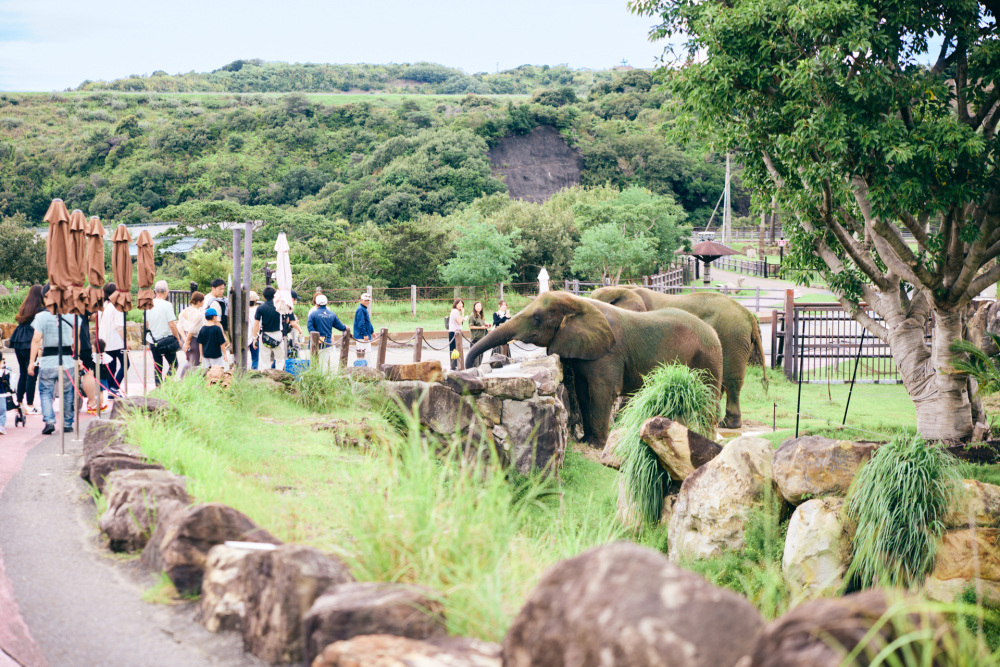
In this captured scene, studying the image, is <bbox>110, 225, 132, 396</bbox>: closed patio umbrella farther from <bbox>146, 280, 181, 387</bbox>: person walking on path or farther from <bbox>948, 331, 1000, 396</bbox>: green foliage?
<bbox>948, 331, 1000, 396</bbox>: green foliage

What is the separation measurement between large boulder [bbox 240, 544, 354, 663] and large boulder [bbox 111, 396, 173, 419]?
3.50 metres

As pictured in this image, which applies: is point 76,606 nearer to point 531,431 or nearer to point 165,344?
point 165,344

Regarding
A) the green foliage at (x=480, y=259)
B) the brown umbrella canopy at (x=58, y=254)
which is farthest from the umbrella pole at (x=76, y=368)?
the green foliage at (x=480, y=259)

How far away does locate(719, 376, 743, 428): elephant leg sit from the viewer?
11898 mm

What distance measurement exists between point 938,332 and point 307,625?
747cm

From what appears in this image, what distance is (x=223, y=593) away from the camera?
3.61 m

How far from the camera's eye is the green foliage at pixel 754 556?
6.51 metres

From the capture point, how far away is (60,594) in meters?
3.94

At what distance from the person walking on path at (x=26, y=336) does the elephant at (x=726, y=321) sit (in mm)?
7605

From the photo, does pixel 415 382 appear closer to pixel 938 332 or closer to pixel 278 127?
pixel 938 332

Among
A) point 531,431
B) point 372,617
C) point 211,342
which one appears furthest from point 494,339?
point 372,617

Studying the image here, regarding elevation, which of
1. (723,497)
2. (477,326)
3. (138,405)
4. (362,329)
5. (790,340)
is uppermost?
(362,329)

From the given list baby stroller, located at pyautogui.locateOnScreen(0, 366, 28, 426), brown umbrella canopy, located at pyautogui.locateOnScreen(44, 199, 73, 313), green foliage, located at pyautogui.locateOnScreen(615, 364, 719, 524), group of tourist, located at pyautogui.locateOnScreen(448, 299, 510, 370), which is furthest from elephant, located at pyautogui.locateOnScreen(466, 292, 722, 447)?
baby stroller, located at pyautogui.locateOnScreen(0, 366, 28, 426)

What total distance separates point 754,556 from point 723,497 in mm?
534
